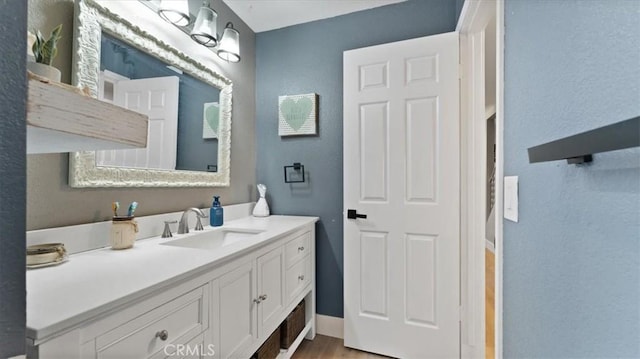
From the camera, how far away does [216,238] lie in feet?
5.35

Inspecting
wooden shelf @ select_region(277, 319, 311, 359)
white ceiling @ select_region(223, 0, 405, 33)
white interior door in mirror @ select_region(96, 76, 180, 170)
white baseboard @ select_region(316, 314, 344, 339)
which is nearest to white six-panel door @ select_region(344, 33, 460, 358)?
white baseboard @ select_region(316, 314, 344, 339)

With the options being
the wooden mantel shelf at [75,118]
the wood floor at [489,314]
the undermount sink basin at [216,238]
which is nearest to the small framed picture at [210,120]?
the undermount sink basin at [216,238]

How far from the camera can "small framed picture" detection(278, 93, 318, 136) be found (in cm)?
217

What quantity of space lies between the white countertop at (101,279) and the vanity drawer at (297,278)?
0.52 metres

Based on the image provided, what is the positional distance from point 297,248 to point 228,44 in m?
1.43

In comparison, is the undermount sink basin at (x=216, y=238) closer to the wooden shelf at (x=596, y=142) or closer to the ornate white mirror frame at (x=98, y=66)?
the ornate white mirror frame at (x=98, y=66)

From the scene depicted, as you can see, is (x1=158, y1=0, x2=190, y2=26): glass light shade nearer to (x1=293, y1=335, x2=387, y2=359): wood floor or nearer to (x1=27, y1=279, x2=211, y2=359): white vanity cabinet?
(x1=27, y1=279, x2=211, y2=359): white vanity cabinet

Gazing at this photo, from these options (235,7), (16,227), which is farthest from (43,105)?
(235,7)

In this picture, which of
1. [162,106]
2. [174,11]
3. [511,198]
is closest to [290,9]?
[174,11]

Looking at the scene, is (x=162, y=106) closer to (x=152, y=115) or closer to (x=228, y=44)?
(x=152, y=115)

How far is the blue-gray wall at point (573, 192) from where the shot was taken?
1.34ft

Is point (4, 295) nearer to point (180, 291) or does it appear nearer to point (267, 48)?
point (180, 291)

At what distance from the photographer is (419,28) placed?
77.7 inches

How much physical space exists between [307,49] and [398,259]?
1.77 metres
